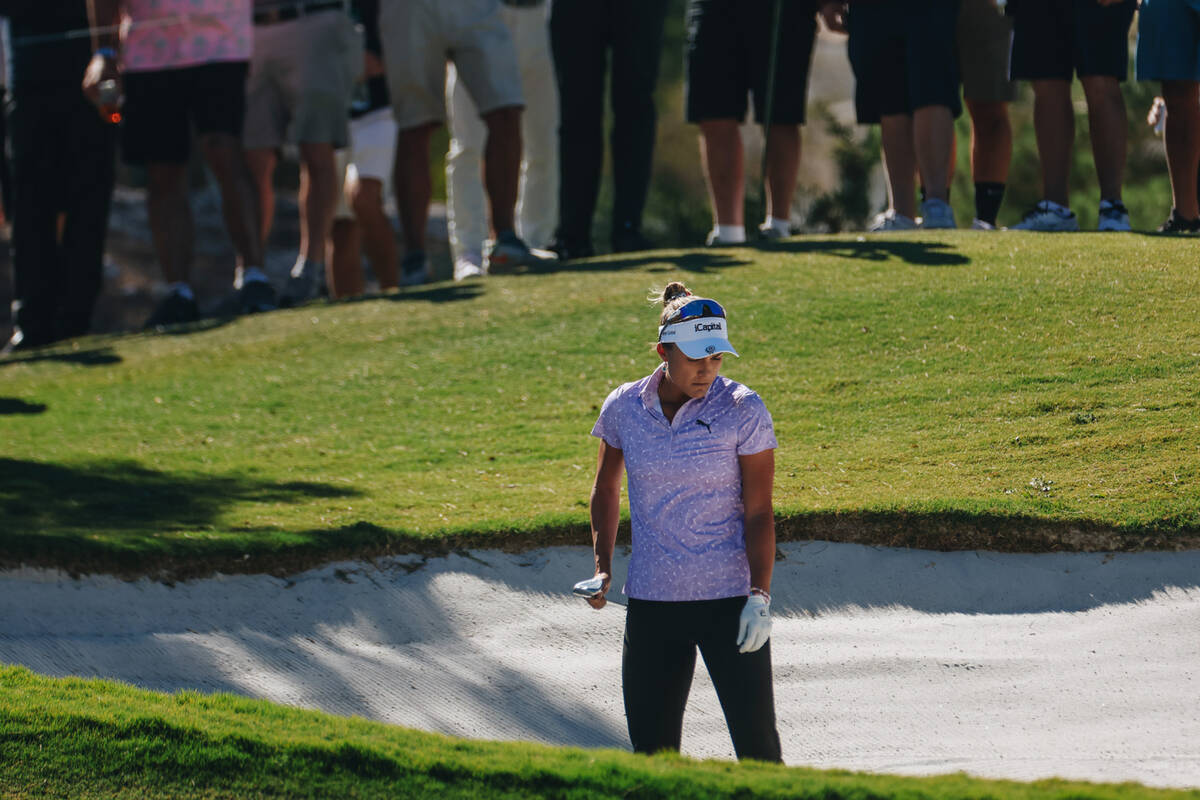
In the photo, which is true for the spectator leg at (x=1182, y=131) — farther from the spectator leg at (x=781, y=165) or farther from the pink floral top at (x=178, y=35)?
the pink floral top at (x=178, y=35)

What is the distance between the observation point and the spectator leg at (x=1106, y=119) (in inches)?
346

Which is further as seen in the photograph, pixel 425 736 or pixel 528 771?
pixel 425 736

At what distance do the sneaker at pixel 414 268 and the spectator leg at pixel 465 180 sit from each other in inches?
12.8

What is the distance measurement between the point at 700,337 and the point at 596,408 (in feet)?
12.5

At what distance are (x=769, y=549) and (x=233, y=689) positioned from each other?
242cm

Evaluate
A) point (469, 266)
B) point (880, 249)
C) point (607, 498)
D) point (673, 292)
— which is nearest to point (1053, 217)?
point (880, 249)

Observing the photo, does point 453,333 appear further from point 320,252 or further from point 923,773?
point 923,773

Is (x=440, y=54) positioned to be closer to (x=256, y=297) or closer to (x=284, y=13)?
(x=284, y=13)

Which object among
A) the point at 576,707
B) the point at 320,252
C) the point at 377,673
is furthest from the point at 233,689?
the point at 320,252

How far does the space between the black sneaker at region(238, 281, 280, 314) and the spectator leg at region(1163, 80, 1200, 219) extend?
6311 mm

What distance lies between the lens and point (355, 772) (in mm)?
4223

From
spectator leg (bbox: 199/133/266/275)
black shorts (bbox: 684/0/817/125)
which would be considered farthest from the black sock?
spectator leg (bbox: 199/133/266/275)

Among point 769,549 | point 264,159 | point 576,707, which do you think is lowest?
point 576,707

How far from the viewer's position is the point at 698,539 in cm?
414
